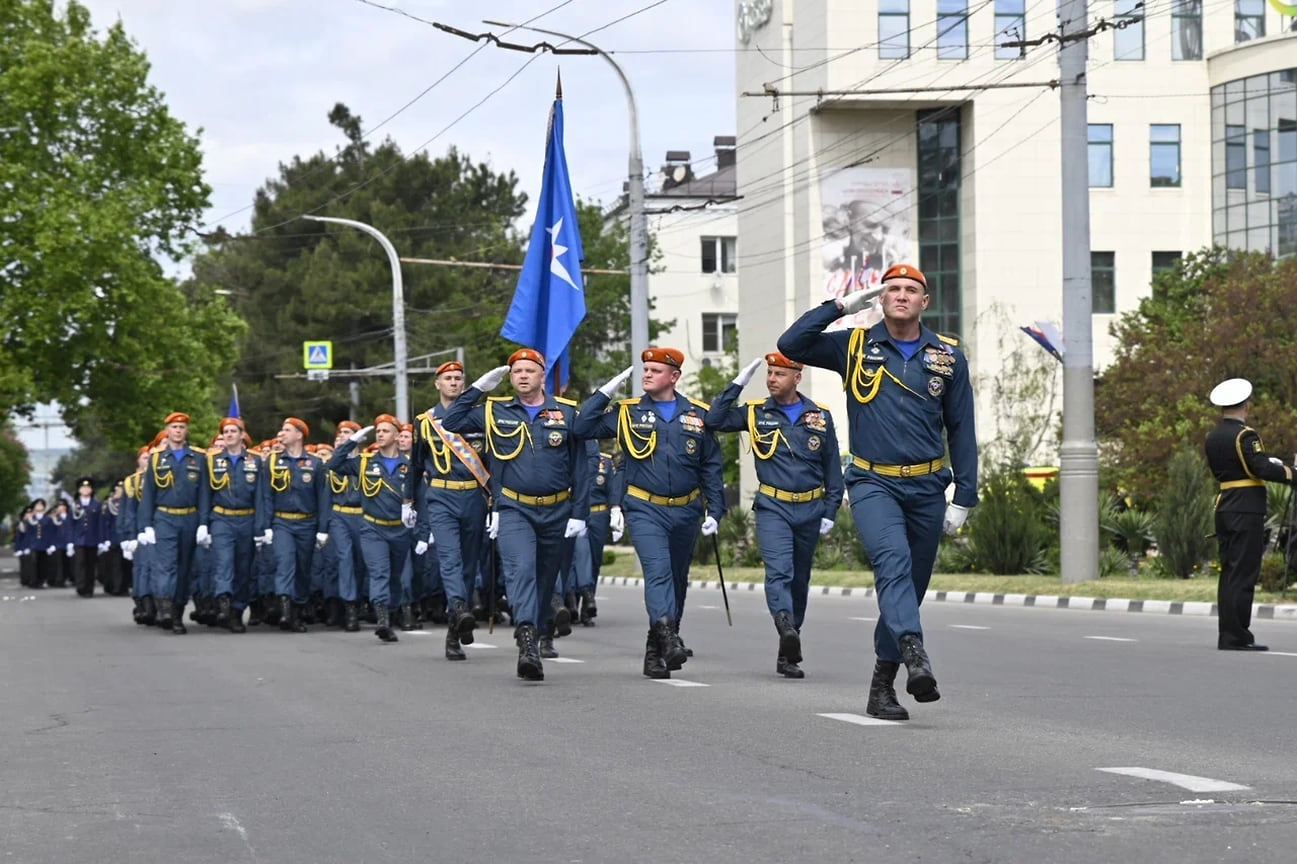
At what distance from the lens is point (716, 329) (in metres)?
87.9

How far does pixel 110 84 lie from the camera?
51.0 meters

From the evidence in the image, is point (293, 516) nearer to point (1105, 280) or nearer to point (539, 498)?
point (539, 498)

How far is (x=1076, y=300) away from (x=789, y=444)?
11587 millimetres

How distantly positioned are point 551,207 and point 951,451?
12786 millimetres

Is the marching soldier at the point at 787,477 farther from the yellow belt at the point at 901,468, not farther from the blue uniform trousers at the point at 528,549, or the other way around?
the yellow belt at the point at 901,468

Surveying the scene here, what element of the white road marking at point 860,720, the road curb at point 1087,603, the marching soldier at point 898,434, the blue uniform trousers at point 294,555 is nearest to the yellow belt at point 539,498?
the white road marking at point 860,720

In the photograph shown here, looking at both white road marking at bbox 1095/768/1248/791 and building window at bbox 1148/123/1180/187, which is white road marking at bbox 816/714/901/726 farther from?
building window at bbox 1148/123/1180/187

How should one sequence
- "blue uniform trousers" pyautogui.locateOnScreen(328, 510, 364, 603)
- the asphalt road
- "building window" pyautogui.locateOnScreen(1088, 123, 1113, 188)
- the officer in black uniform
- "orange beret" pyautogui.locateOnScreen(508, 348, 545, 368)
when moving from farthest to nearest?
"building window" pyautogui.locateOnScreen(1088, 123, 1113, 188)
"blue uniform trousers" pyautogui.locateOnScreen(328, 510, 364, 603)
the officer in black uniform
"orange beret" pyautogui.locateOnScreen(508, 348, 545, 368)
the asphalt road

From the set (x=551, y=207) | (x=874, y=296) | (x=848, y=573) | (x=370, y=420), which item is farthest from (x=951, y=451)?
(x=370, y=420)

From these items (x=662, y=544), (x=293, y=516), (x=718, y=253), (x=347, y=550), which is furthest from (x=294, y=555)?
(x=718, y=253)

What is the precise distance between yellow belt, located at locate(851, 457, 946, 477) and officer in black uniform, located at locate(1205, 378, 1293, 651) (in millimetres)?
5638

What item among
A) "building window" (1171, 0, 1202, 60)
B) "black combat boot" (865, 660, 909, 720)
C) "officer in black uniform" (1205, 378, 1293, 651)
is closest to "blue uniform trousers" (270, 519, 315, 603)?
"officer in black uniform" (1205, 378, 1293, 651)

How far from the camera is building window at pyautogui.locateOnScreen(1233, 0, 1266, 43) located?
58.2 m

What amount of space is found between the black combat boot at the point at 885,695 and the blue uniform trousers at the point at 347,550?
33.2 ft
